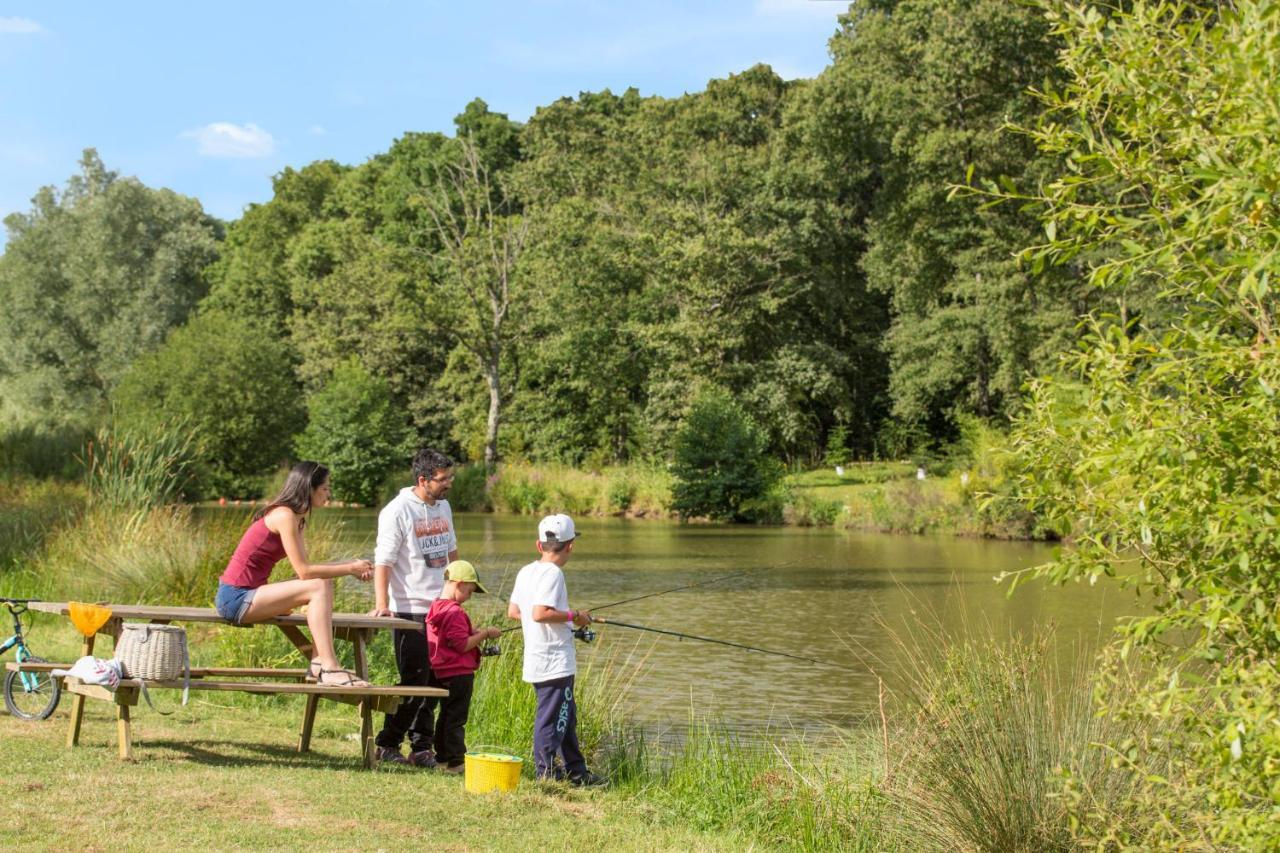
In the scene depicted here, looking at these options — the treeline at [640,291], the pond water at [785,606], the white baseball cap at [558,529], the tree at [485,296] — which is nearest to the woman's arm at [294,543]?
the white baseball cap at [558,529]

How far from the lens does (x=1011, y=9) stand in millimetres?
34562

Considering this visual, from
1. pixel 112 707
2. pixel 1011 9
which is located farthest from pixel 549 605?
pixel 1011 9

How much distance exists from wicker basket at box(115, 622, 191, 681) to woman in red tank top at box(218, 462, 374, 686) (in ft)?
1.47

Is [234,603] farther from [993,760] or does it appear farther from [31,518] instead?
[31,518]

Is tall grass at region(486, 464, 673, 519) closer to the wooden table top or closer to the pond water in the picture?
the pond water

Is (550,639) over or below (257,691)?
over

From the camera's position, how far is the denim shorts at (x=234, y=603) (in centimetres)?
663

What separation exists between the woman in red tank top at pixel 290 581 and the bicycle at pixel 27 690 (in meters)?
1.21

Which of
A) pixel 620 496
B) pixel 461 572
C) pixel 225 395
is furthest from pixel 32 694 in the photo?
pixel 225 395

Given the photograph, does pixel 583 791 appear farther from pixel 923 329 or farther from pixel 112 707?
pixel 923 329

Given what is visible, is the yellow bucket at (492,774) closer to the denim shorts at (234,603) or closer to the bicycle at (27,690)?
the denim shorts at (234,603)

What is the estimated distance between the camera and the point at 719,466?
118ft

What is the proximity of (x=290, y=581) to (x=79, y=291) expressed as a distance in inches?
1982

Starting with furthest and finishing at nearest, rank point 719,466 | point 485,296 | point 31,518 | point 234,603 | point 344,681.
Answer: point 485,296 → point 719,466 → point 31,518 → point 234,603 → point 344,681
